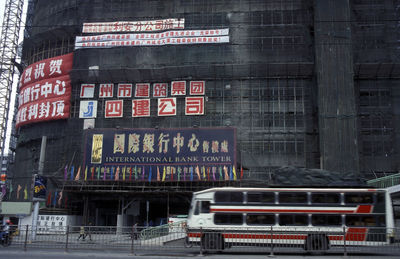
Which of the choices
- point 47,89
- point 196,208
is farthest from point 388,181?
point 47,89

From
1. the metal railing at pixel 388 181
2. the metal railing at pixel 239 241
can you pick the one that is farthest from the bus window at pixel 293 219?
the metal railing at pixel 388 181

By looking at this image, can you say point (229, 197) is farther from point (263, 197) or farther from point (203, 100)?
point (203, 100)

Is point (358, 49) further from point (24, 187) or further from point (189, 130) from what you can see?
point (24, 187)

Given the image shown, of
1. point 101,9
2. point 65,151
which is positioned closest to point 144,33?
point 101,9

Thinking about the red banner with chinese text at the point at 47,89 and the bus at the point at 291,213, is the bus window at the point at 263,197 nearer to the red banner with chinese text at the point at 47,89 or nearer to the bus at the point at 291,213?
the bus at the point at 291,213

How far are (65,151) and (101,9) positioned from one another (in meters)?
17.3

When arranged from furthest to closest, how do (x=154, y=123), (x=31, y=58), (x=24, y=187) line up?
(x=31, y=58) < (x=24, y=187) < (x=154, y=123)

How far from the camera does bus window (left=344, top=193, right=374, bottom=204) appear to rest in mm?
20359

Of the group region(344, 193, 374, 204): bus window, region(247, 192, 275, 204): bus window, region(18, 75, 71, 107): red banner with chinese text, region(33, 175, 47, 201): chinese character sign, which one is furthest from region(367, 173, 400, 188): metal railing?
region(18, 75, 71, 107): red banner with chinese text

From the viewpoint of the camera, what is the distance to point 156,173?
40.3 metres

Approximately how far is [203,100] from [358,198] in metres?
25.0

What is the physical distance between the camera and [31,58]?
172ft

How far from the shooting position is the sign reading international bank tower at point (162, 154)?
40.0m

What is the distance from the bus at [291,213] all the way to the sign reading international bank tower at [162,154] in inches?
720
